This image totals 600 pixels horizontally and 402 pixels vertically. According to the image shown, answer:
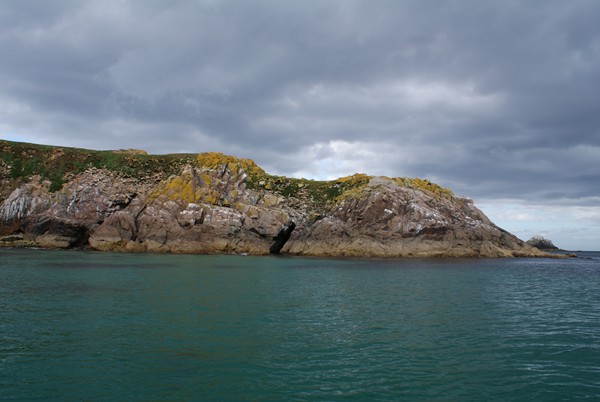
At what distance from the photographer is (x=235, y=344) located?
17.1m

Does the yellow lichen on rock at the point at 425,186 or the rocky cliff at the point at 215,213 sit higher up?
the yellow lichen on rock at the point at 425,186

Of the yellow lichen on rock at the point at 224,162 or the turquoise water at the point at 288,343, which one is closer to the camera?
the turquoise water at the point at 288,343

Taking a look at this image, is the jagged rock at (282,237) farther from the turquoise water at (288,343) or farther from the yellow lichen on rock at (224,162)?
the turquoise water at (288,343)

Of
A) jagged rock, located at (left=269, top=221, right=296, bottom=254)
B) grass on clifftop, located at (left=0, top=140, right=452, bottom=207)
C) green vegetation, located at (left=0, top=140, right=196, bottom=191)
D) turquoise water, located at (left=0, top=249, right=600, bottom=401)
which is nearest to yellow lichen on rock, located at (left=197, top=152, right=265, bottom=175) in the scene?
grass on clifftop, located at (left=0, top=140, right=452, bottom=207)

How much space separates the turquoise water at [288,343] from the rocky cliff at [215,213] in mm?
47557

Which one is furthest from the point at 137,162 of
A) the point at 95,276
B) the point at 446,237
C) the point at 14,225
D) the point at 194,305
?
the point at 194,305

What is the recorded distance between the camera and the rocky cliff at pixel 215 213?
265ft

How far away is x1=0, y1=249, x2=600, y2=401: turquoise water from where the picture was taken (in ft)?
41.5

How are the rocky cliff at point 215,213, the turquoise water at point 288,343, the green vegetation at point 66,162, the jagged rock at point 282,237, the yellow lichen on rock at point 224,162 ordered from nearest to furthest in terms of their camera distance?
the turquoise water at point 288,343 → the rocky cliff at point 215,213 → the jagged rock at point 282,237 → the green vegetation at point 66,162 → the yellow lichen on rock at point 224,162

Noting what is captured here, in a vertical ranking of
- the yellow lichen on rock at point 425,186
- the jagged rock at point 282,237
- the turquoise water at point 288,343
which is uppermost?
the yellow lichen on rock at point 425,186

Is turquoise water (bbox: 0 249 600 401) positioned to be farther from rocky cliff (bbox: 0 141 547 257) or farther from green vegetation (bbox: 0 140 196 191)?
green vegetation (bbox: 0 140 196 191)

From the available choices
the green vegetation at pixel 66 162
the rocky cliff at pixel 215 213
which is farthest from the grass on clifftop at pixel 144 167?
the rocky cliff at pixel 215 213

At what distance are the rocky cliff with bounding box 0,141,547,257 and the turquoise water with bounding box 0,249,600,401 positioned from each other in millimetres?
47557

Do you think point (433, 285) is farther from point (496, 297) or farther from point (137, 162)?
point (137, 162)
